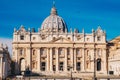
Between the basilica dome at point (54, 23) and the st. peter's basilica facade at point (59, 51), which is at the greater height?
the basilica dome at point (54, 23)

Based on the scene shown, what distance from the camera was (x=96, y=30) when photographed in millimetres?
124000

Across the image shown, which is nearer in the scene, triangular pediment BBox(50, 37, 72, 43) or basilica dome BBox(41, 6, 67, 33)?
triangular pediment BBox(50, 37, 72, 43)

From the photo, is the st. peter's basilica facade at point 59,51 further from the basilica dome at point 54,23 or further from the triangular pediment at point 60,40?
the basilica dome at point 54,23

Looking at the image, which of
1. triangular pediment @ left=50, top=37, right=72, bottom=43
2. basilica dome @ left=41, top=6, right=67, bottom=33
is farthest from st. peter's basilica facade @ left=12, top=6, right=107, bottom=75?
basilica dome @ left=41, top=6, right=67, bottom=33

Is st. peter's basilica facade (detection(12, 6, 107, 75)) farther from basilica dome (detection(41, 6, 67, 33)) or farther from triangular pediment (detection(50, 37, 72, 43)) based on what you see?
basilica dome (detection(41, 6, 67, 33))

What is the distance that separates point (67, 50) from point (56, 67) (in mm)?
5486

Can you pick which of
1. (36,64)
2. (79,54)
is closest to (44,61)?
(36,64)

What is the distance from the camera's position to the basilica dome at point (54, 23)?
136 m

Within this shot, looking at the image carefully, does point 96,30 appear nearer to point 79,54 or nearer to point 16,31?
point 79,54

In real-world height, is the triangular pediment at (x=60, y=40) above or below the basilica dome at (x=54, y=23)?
below

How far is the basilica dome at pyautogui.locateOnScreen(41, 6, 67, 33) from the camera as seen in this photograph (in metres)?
136

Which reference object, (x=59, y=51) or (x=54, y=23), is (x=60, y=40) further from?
(x=54, y=23)

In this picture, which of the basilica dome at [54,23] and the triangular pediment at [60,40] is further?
the basilica dome at [54,23]

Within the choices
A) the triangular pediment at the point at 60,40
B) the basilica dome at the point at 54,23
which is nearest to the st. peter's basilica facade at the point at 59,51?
the triangular pediment at the point at 60,40
